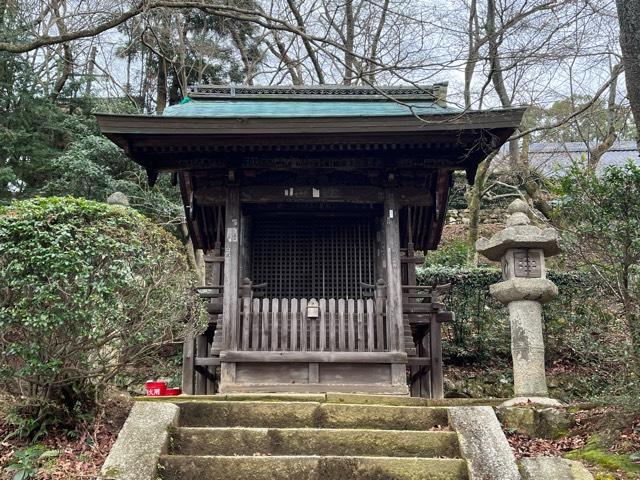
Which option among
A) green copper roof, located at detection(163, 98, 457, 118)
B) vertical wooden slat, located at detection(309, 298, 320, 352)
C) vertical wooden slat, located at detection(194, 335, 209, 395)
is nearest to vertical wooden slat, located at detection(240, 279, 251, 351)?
vertical wooden slat, located at detection(309, 298, 320, 352)

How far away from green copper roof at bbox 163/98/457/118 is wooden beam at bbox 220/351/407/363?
11.6ft

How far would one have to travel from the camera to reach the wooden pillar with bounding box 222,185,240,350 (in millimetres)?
8367

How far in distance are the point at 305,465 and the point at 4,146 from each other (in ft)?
45.7

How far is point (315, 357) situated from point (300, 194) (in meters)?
2.41

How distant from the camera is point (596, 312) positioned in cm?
633

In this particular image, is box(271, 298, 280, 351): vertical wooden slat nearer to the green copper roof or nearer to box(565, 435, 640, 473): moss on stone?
the green copper roof

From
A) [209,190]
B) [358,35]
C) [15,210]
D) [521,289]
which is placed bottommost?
[521,289]

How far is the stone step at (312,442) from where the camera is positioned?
4.77m

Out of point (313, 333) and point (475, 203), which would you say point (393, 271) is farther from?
point (475, 203)

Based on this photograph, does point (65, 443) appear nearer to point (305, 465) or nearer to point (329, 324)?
point (305, 465)

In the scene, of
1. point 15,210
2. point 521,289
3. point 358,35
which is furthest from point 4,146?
point 521,289

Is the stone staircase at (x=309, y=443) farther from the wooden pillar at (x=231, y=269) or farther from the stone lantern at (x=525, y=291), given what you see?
the wooden pillar at (x=231, y=269)

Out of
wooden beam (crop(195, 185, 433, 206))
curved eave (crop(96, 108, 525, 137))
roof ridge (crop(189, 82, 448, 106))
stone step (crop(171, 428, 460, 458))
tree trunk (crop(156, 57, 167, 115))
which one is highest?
tree trunk (crop(156, 57, 167, 115))

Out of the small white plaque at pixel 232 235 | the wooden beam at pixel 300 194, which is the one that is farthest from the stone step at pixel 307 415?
the wooden beam at pixel 300 194
